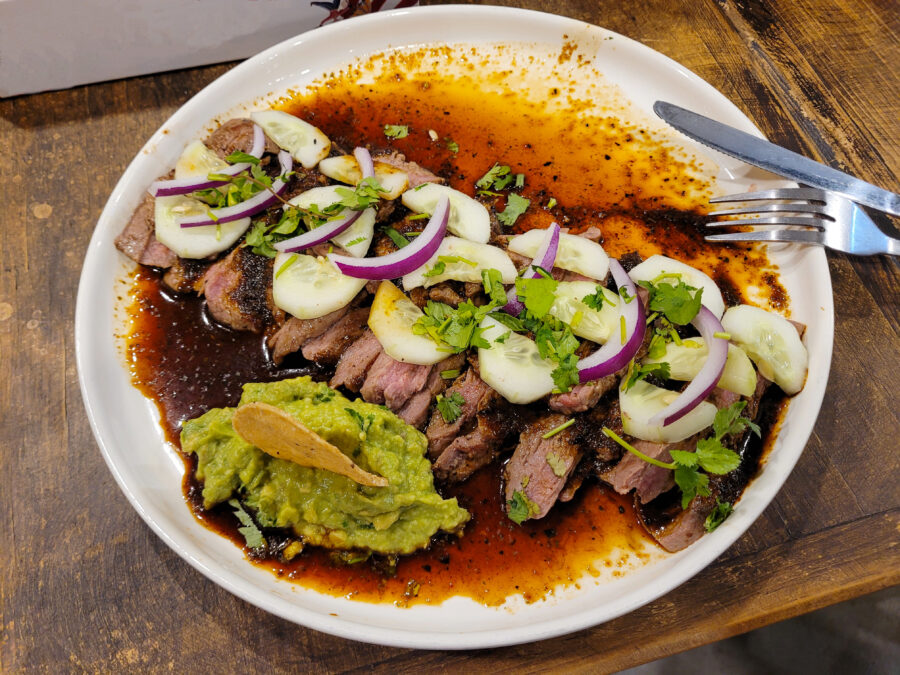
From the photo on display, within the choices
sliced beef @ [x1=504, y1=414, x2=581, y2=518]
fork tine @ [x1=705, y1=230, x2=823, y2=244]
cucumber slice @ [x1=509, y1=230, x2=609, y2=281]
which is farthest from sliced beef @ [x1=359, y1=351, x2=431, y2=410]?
fork tine @ [x1=705, y1=230, x2=823, y2=244]

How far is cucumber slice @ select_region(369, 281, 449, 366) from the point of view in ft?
9.35

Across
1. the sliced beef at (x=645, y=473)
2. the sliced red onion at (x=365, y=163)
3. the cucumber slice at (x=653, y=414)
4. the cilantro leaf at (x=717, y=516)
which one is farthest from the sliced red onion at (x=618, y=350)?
the sliced red onion at (x=365, y=163)

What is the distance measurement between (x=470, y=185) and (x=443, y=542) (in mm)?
2086

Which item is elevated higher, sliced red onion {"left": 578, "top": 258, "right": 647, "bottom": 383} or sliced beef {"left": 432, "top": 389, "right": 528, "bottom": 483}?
sliced red onion {"left": 578, "top": 258, "right": 647, "bottom": 383}

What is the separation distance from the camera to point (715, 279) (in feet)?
11.3

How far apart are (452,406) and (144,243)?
6.41 ft

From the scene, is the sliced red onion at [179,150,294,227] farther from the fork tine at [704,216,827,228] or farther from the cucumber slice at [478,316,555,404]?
the fork tine at [704,216,827,228]

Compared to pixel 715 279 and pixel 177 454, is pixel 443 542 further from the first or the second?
pixel 715 279

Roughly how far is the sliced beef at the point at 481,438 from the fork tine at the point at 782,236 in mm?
1599

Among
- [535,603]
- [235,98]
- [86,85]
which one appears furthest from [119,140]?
[535,603]

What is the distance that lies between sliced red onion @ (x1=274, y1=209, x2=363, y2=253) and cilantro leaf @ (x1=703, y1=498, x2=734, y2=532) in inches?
85.4

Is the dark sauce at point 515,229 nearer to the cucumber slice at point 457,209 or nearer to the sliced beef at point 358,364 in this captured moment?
the sliced beef at point 358,364

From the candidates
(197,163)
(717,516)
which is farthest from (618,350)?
(197,163)

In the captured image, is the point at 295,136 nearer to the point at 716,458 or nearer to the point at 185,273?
the point at 185,273
